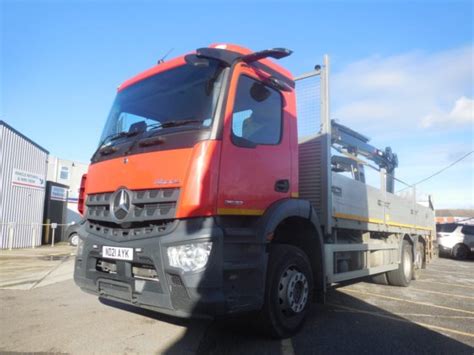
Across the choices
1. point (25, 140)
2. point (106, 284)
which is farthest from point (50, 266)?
point (25, 140)

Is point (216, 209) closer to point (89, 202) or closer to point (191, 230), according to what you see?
point (191, 230)

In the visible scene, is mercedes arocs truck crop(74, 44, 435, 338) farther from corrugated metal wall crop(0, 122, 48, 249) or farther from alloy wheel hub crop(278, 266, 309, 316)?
corrugated metal wall crop(0, 122, 48, 249)

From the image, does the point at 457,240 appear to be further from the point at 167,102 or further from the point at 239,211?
the point at 167,102

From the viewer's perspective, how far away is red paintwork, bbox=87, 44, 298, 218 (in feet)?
11.2

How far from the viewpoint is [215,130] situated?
11.7 feet

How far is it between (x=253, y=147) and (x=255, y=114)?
457 mm

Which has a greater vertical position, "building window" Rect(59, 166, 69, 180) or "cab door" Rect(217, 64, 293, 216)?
"building window" Rect(59, 166, 69, 180)

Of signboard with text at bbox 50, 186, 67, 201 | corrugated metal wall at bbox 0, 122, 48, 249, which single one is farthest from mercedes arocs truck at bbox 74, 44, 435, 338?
signboard with text at bbox 50, 186, 67, 201

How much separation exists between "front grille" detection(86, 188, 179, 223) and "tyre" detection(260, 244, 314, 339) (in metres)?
1.29

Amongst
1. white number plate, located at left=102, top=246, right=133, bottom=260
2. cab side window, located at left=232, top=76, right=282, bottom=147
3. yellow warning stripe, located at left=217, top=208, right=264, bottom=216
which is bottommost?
white number plate, located at left=102, top=246, right=133, bottom=260

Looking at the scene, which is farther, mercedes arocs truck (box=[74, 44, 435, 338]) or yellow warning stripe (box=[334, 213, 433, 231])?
yellow warning stripe (box=[334, 213, 433, 231])

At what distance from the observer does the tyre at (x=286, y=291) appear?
3.98 m

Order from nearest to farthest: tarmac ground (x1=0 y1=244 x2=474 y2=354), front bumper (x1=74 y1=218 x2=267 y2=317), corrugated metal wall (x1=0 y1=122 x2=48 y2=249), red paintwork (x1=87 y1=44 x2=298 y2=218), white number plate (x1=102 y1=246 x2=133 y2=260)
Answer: front bumper (x1=74 y1=218 x2=267 y2=317), red paintwork (x1=87 y1=44 x2=298 y2=218), white number plate (x1=102 y1=246 x2=133 y2=260), tarmac ground (x1=0 y1=244 x2=474 y2=354), corrugated metal wall (x1=0 y1=122 x2=48 y2=249)

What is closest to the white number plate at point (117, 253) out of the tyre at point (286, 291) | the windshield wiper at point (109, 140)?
the windshield wiper at point (109, 140)
